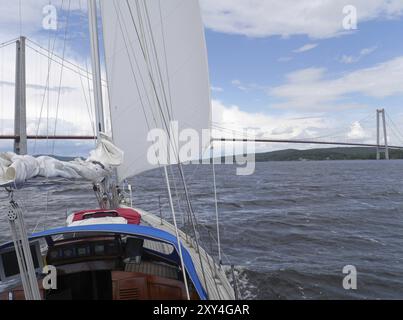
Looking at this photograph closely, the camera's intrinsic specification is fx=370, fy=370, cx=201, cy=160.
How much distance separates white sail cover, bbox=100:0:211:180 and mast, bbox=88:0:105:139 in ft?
1.53

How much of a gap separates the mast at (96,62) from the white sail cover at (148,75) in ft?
1.53

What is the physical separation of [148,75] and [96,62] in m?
0.99

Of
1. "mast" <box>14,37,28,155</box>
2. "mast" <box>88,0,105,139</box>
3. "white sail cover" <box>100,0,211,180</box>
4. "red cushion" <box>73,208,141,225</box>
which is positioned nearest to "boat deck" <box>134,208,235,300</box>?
"red cushion" <box>73,208,141,225</box>

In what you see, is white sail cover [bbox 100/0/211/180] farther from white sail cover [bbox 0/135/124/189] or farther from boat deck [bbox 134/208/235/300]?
white sail cover [bbox 0/135/124/189]

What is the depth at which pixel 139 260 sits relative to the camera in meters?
4.80

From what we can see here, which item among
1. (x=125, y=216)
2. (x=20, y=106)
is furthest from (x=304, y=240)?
(x=20, y=106)

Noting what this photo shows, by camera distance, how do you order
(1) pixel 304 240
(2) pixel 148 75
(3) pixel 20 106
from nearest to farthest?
(2) pixel 148 75, (3) pixel 20 106, (1) pixel 304 240

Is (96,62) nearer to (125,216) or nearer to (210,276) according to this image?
(125,216)

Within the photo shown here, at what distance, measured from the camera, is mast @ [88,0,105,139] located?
652cm

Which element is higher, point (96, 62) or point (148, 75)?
point (96, 62)

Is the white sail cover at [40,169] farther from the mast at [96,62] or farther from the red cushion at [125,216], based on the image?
the mast at [96,62]

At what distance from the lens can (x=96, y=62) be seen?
21.6 feet
